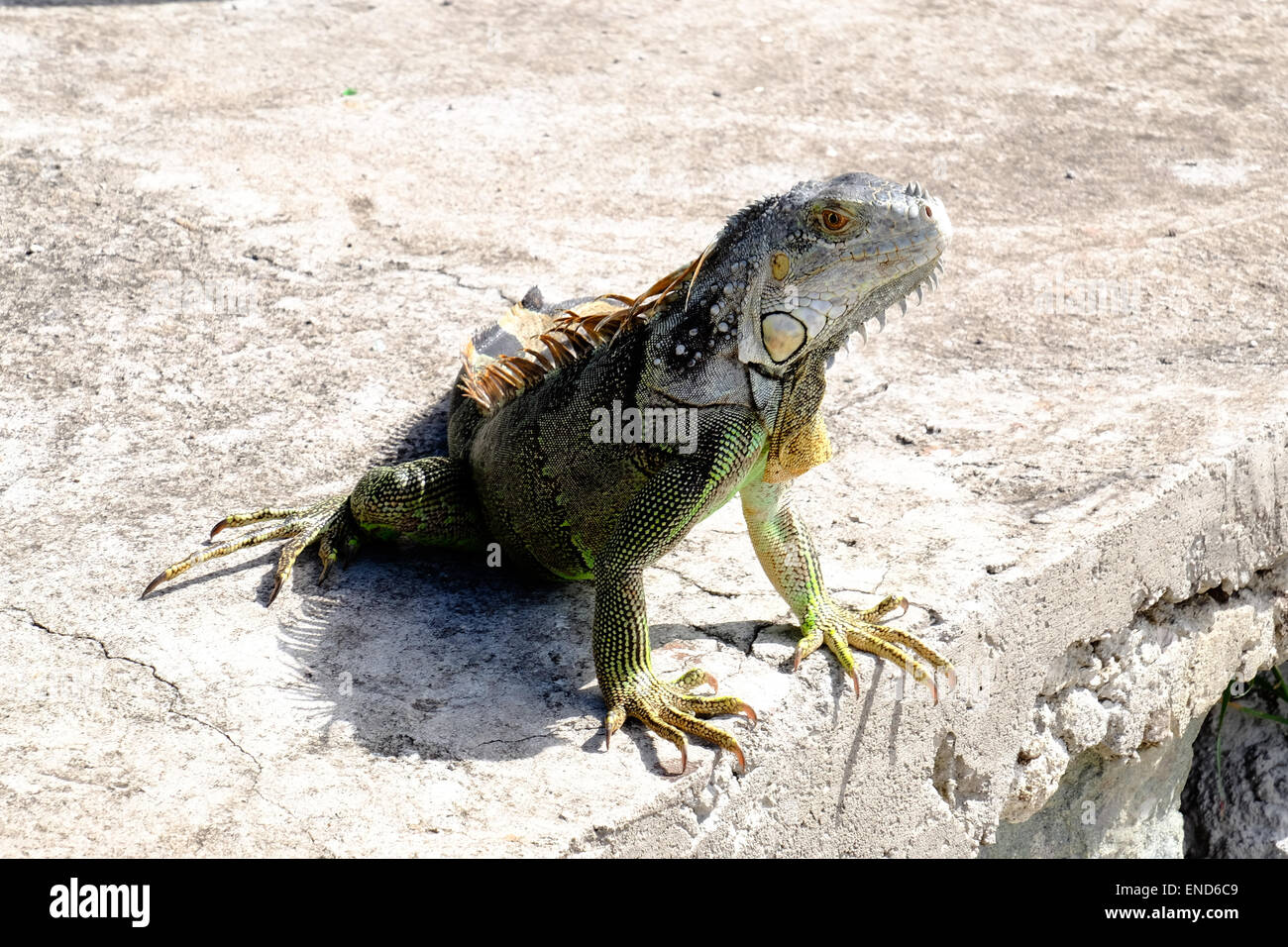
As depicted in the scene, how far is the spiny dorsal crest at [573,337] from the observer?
386cm

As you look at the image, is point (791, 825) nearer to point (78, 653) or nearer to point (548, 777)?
point (548, 777)

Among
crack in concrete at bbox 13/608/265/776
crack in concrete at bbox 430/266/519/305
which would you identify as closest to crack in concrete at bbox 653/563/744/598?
crack in concrete at bbox 13/608/265/776

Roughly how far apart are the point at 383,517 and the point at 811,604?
1467 millimetres

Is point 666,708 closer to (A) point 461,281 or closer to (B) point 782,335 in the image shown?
(B) point 782,335

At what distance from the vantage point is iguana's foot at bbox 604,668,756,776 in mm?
3650

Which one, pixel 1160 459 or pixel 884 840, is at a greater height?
pixel 1160 459

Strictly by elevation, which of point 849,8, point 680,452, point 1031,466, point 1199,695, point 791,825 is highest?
point 849,8

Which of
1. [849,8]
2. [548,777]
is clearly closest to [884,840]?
[548,777]

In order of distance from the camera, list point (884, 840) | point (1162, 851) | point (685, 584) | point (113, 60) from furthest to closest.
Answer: point (113, 60)
point (1162, 851)
point (685, 584)
point (884, 840)

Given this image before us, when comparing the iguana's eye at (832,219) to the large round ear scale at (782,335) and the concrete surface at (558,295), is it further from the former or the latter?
the concrete surface at (558,295)

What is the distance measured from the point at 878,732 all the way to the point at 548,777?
113 centimetres

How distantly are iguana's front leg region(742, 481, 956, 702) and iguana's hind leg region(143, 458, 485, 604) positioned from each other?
1054 mm

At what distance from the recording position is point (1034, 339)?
6.27m

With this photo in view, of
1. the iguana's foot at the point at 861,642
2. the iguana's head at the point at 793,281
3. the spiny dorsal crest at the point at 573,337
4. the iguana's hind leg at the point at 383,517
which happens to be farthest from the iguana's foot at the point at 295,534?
the iguana's foot at the point at 861,642
